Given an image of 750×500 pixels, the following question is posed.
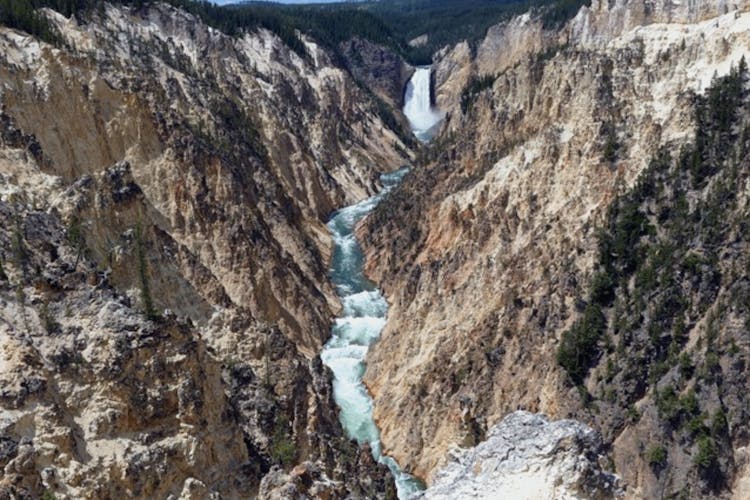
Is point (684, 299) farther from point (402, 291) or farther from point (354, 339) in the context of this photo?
point (354, 339)

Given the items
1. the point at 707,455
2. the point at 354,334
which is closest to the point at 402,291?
the point at 354,334

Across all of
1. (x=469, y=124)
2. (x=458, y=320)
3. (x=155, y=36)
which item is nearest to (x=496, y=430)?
(x=458, y=320)

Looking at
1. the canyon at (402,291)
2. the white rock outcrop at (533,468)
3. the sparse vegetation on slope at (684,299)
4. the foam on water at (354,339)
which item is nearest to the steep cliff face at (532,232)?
the canyon at (402,291)

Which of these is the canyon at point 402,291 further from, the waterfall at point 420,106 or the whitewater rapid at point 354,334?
the waterfall at point 420,106

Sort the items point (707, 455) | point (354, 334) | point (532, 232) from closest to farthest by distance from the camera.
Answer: point (707, 455) < point (532, 232) < point (354, 334)

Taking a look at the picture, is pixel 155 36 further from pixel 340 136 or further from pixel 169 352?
pixel 169 352

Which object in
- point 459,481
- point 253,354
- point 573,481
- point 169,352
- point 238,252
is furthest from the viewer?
point 238,252
